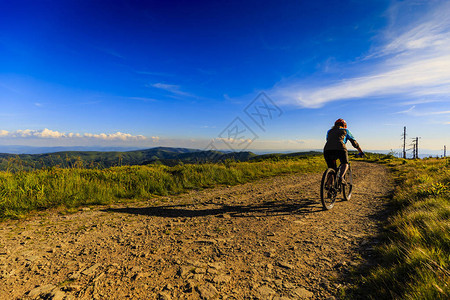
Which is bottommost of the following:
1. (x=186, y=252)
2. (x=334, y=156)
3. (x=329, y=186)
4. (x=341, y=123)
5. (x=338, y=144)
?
(x=186, y=252)

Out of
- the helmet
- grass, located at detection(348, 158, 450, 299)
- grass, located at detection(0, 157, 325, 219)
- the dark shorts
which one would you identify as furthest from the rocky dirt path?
the helmet

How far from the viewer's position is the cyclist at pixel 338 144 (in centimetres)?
654

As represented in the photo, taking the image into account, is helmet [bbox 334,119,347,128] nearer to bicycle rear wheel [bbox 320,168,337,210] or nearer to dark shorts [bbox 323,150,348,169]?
dark shorts [bbox 323,150,348,169]

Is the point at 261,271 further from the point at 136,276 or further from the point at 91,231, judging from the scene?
the point at 91,231

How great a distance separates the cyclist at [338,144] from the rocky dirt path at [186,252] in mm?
1671

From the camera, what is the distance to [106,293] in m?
2.28

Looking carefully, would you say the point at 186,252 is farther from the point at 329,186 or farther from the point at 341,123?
the point at 341,123

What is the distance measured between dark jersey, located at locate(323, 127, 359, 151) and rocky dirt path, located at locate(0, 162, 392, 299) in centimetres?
206

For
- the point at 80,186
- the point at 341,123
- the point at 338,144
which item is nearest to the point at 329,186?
the point at 338,144

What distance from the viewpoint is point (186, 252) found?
331 centimetres

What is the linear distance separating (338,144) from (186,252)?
589cm

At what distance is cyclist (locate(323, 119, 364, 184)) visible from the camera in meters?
6.54

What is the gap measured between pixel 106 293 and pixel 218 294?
133 cm

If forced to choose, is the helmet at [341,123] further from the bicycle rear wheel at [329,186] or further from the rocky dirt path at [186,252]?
the rocky dirt path at [186,252]
